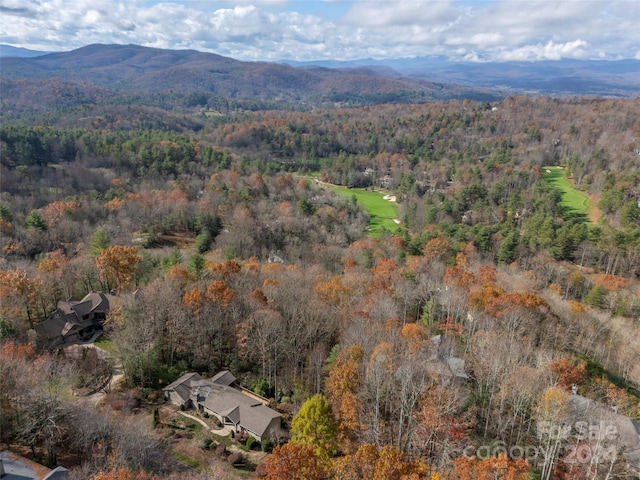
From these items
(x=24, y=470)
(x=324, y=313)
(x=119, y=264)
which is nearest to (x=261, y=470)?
(x=24, y=470)

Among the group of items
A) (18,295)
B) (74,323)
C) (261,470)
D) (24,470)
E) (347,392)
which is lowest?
(261,470)

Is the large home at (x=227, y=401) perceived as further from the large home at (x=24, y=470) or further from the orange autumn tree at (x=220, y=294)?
the large home at (x=24, y=470)

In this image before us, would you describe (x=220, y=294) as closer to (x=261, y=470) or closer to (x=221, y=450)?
(x=221, y=450)

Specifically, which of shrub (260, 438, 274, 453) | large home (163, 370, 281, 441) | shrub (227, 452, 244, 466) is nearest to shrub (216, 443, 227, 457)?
shrub (227, 452, 244, 466)

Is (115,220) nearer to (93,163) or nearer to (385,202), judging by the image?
(93,163)

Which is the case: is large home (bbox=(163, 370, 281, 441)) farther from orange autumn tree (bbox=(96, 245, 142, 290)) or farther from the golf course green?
the golf course green

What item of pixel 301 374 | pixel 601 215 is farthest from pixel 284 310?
pixel 601 215
